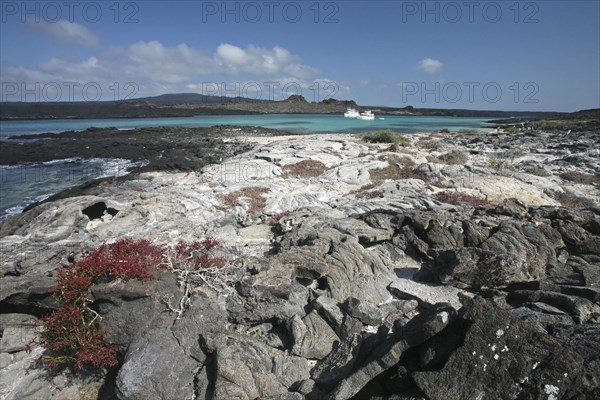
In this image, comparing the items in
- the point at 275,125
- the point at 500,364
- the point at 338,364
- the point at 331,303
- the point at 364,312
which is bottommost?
the point at 338,364

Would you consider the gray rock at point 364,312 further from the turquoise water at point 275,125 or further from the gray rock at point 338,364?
the turquoise water at point 275,125

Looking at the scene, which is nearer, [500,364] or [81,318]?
[500,364]

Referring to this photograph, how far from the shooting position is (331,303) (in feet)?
30.0

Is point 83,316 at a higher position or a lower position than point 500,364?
lower

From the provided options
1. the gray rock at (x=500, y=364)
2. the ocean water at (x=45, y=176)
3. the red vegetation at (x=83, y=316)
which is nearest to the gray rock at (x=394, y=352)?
the gray rock at (x=500, y=364)

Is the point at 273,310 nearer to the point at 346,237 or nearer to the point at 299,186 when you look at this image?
the point at 346,237

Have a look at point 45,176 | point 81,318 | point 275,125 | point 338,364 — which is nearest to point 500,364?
point 338,364

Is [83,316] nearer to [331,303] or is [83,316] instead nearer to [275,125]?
[331,303]

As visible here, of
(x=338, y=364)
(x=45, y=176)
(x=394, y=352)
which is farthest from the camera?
(x=45, y=176)

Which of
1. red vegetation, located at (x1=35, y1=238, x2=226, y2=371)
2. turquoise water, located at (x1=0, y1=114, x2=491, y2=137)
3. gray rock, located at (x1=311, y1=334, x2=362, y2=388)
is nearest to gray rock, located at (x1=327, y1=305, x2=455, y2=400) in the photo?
gray rock, located at (x1=311, y1=334, x2=362, y2=388)

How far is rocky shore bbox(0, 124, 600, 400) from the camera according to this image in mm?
5492

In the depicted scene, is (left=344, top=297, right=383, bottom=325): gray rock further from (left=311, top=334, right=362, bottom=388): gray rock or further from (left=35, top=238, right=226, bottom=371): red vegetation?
(left=35, top=238, right=226, bottom=371): red vegetation

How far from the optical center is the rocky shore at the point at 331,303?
549 centimetres

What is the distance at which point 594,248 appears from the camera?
12.4 metres
